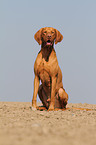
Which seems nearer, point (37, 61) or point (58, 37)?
point (37, 61)

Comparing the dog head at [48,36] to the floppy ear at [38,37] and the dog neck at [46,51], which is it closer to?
the floppy ear at [38,37]

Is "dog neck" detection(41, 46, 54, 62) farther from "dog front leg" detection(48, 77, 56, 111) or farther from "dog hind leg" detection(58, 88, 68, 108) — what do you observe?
"dog hind leg" detection(58, 88, 68, 108)

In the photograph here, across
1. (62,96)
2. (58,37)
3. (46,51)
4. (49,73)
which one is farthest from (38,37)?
(62,96)

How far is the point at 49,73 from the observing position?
8.89 metres

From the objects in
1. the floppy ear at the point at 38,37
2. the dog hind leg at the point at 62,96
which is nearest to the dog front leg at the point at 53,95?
the dog hind leg at the point at 62,96

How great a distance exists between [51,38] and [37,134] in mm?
5196

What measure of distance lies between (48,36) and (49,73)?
4.15 feet

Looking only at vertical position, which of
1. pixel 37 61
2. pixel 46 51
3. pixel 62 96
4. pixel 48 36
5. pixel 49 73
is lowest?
pixel 62 96

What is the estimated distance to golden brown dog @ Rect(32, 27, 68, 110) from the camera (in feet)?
29.1

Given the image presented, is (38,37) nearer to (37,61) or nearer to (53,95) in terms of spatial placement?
(37,61)

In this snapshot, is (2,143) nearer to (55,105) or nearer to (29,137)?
(29,137)

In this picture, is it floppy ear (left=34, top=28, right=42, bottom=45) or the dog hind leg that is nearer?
floppy ear (left=34, top=28, right=42, bottom=45)

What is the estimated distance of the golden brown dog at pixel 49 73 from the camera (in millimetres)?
8859

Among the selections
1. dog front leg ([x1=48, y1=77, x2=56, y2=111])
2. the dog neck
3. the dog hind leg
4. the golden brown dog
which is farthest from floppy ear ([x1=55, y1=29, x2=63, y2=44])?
the dog hind leg
